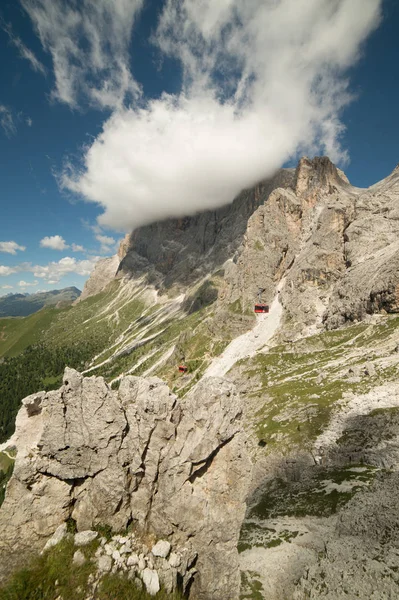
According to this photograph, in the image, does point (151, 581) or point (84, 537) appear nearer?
point (151, 581)

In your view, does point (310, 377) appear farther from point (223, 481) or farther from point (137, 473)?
point (137, 473)

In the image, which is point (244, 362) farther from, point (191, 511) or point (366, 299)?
point (191, 511)

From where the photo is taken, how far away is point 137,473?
826 inches

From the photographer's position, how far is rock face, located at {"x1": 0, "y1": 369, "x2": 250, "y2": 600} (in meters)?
18.9

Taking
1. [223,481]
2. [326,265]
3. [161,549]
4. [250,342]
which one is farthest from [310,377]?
[326,265]

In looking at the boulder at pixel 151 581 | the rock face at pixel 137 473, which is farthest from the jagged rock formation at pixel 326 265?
the boulder at pixel 151 581

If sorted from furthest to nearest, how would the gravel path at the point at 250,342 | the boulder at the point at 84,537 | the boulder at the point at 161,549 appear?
the gravel path at the point at 250,342
the boulder at the point at 161,549
the boulder at the point at 84,537

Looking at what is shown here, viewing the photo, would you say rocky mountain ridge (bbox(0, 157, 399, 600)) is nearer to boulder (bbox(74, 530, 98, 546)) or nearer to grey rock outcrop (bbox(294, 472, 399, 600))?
grey rock outcrop (bbox(294, 472, 399, 600))

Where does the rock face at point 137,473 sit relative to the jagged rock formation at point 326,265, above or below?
below

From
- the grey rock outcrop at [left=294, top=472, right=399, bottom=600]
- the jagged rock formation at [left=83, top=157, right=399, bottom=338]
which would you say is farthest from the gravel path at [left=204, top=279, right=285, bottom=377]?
the grey rock outcrop at [left=294, top=472, right=399, bottom=600]

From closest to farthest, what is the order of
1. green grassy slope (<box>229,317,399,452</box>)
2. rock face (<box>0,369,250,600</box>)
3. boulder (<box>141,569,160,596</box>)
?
1. boulder (<box>141,569,160,596</box>)
2. rock face (<box>0,369,250,600</box>)
3. green grassy slope (<box>229,317,399,452</box>)

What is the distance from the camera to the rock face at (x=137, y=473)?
18906 mm

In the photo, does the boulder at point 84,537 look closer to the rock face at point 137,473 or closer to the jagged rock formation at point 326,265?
the rock face at point 137,473

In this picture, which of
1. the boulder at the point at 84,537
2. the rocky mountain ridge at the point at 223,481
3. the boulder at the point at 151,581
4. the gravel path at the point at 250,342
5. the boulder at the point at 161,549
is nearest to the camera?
the boulder at the point at 151,581
